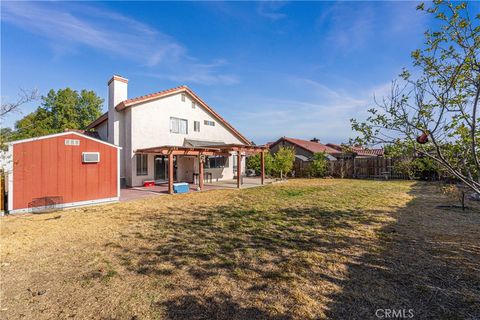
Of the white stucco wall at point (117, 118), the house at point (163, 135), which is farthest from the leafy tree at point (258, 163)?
the white stucco wall at point (117, 118)

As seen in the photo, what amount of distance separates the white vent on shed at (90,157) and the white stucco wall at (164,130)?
15.8ft

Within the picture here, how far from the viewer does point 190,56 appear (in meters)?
14.2

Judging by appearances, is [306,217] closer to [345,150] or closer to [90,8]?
[345,150]

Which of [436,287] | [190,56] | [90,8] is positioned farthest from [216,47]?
[436,287]

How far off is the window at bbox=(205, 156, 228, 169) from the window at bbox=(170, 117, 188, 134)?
3.04 m

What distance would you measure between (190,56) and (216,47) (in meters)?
1.67

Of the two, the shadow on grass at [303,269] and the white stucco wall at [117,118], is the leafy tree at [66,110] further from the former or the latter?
the shadow on grass at [303,269]

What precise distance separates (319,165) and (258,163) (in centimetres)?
610

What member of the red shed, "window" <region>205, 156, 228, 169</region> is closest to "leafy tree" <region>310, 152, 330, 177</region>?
"window" <region>205, 156, 228, 169</region>

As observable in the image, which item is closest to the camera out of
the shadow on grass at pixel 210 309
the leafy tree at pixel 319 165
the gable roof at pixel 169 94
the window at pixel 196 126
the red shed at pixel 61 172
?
the shadow on grass at pixel 210 309

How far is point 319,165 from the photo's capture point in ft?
75.8

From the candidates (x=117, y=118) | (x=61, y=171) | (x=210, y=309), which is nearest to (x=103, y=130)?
(x=117, y=118)

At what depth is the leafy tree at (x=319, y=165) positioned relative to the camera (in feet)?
75.9

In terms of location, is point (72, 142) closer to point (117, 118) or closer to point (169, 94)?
point (117, 118)
